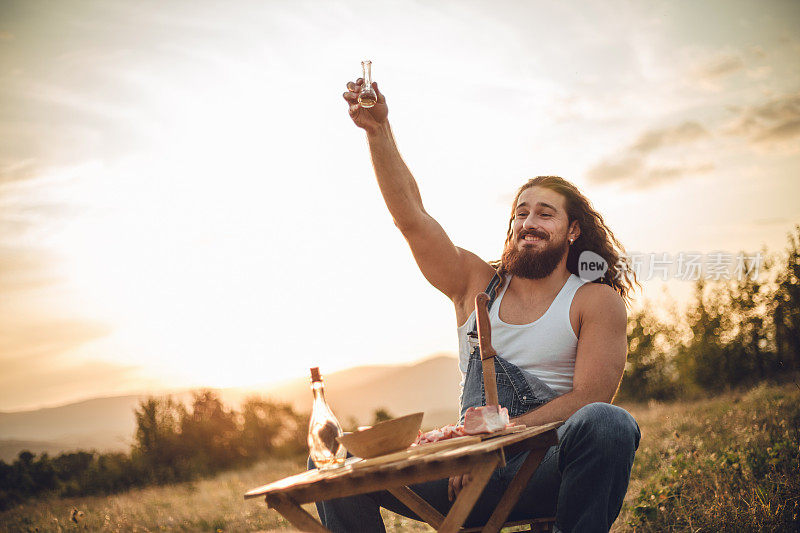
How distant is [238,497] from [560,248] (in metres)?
4.99

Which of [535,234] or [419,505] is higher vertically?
[535,234]

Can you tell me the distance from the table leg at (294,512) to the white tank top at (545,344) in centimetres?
133

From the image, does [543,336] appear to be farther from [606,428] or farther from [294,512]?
[294,512]

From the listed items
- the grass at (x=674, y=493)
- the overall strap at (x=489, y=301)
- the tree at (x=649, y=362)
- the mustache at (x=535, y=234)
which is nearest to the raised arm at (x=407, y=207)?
the overall strap at (x=489, y=301)

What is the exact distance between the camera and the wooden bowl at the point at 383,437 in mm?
2143

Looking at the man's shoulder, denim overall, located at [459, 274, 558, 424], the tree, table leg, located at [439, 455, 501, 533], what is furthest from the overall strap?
the tree

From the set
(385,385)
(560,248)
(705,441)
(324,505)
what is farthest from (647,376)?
(324,505)

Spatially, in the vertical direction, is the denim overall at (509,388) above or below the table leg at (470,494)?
above

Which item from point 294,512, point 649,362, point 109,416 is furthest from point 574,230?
point 649,362

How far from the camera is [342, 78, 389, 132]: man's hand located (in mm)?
3213

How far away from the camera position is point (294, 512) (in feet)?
6.56

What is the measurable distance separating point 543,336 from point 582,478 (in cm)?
89

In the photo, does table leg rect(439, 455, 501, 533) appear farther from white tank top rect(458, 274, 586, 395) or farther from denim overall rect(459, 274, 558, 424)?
white tank top rect(458, 274, 586, 395)

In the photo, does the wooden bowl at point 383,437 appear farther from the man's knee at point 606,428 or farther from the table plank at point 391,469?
the man's knee at point 606,428
